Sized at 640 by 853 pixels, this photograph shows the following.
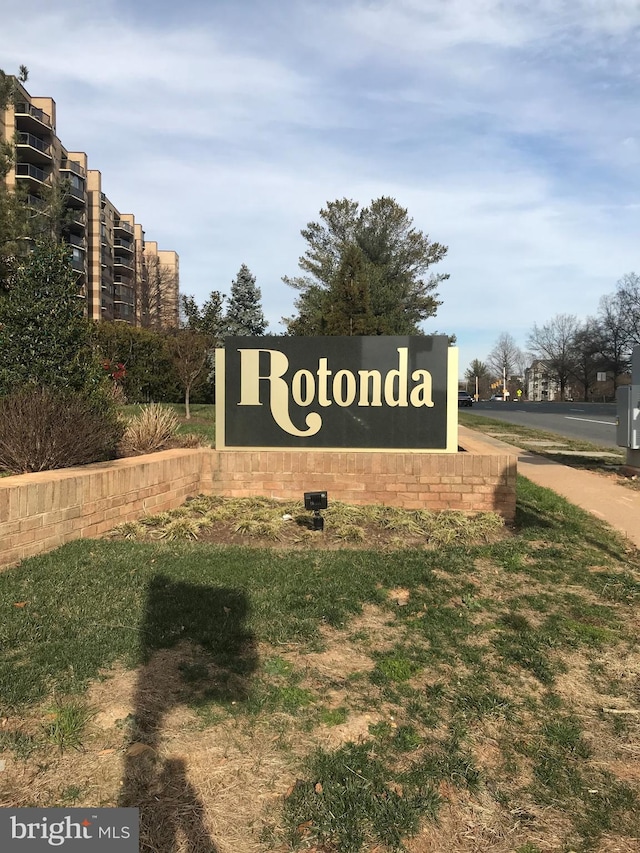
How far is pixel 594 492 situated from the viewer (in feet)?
28.3

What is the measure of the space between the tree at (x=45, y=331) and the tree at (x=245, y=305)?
2278cm

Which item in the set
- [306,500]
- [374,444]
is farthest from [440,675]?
[374,444]

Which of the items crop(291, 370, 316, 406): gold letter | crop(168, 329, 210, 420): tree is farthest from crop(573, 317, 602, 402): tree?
crop(291, 370, 316, 406): gold letter

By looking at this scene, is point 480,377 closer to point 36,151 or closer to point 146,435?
point 36,151

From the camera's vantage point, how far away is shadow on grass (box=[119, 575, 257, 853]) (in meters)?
2.06

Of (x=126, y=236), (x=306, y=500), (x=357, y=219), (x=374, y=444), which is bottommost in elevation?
(x=306, y=500)

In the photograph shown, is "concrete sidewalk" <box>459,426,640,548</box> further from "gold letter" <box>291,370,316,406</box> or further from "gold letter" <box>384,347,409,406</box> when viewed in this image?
"gold letter" <box>291,370,316,406</box>

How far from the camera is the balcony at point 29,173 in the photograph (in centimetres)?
4856

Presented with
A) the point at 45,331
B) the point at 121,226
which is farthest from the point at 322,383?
the point at 121,226

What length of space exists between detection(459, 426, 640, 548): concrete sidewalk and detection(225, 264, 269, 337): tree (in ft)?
69.5

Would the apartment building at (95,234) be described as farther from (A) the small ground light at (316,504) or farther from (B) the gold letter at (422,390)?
(A) the small ground light at (316,504)

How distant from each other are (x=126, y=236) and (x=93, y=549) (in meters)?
78.5

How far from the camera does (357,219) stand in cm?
3731

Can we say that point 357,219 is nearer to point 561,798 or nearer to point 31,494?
point 31,494
